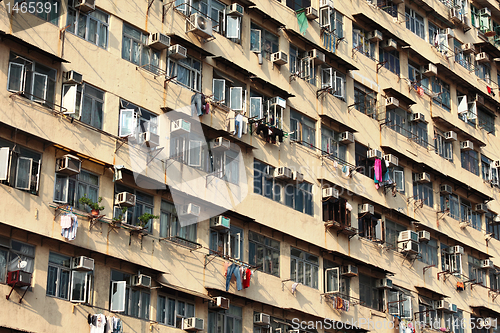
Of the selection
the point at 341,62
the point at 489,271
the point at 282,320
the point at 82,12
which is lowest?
the point at 282,320

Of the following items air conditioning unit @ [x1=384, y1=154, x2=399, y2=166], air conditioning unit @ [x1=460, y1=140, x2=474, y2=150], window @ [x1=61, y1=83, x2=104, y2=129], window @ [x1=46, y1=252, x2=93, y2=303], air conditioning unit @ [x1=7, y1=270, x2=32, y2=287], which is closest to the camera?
air conditioning unit @ [x1=7, y1=270, x2=32, y2=287]

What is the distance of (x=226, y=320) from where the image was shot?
18.7 m

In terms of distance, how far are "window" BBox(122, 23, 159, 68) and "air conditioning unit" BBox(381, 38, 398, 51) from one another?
993 cm

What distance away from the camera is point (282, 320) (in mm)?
20156

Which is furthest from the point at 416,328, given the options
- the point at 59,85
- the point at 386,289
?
the point at 59,85

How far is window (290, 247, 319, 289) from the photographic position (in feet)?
68.7

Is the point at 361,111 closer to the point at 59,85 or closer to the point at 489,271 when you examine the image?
the point at 489,271

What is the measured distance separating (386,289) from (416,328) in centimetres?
171

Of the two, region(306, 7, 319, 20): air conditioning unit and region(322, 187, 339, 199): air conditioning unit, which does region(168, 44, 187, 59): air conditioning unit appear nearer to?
region(306, 7, 319, 20): air conditioning unit

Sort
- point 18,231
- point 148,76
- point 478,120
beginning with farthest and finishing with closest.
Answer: point 478,120 < point 148,76 < point 18,231

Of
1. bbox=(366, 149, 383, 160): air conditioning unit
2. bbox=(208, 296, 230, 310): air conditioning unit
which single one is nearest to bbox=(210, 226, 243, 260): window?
bbox=(208, 296, 230, 310): air conditioning unit

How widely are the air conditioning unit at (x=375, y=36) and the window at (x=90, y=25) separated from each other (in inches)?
412

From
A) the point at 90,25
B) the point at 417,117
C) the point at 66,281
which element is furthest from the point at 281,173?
the point at 417,117

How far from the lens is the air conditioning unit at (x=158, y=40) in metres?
A: 18.8
